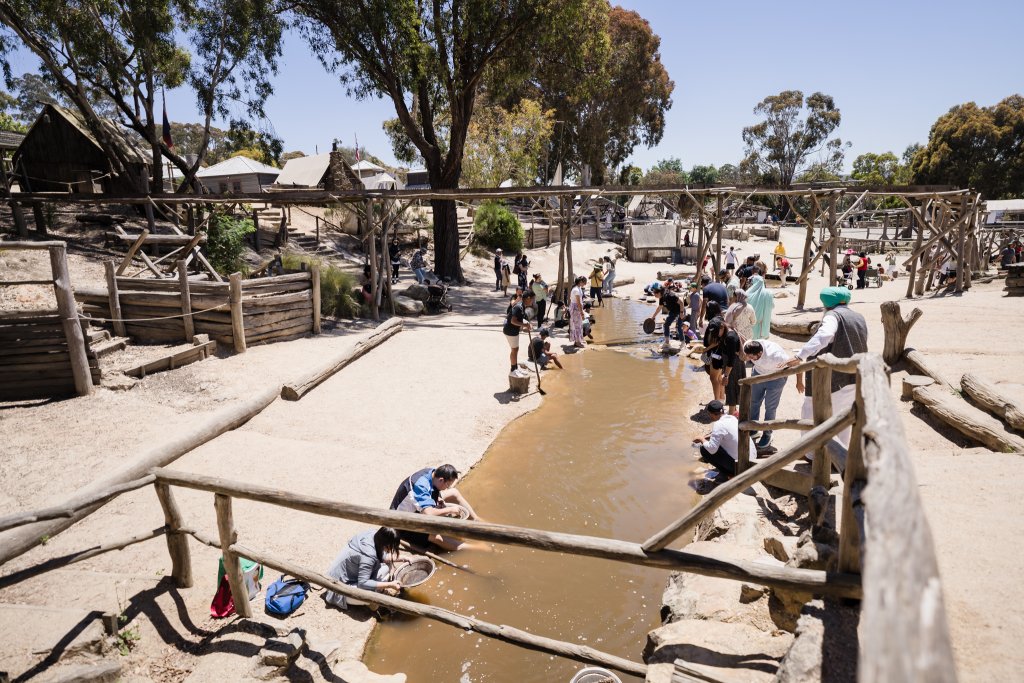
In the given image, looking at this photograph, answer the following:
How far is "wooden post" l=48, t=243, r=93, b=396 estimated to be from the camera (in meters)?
7.51

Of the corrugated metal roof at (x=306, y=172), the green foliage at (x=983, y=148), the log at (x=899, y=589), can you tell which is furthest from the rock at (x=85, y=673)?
the green foliage at (x=983, y=148)

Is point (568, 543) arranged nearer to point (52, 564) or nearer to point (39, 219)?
point (52, 564)

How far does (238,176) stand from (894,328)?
34.6 meters

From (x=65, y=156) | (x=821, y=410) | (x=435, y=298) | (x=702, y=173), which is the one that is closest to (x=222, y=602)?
(x=821, y=410)

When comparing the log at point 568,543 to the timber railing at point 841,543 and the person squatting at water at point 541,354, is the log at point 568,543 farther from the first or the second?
the person squatting at water at point 541,354

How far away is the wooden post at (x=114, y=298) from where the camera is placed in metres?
9.66

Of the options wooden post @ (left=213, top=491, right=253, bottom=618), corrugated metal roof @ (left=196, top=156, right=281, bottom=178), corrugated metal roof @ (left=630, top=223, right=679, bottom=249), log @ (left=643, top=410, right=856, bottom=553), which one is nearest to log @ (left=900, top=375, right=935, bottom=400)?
log @ (left=643, top=410, right=856, bottom=553)

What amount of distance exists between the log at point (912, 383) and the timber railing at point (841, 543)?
11.9 feet

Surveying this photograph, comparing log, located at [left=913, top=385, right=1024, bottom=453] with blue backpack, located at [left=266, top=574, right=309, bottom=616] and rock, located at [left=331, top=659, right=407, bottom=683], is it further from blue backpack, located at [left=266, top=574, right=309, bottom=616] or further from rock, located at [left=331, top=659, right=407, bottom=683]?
blue backpack, located at [left=266, top=574, right=309, bottom=616]

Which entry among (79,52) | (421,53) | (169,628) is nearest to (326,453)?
(169,628)

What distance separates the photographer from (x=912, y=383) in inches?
301

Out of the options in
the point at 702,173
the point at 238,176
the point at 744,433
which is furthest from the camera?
the point at 702,173

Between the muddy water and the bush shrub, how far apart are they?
1644 cm

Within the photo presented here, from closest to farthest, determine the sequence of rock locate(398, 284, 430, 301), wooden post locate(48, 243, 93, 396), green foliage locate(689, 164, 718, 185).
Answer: wooden post locate(48, 243, 93, 396)
rock locate(398, 284, 430, 301)
green foliage locate(689, 164, 718, 185)
